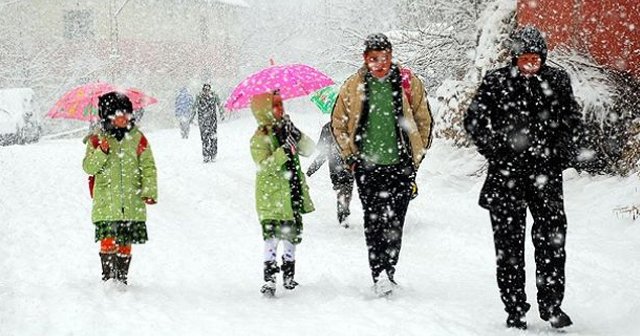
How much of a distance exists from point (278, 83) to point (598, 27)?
4949mm

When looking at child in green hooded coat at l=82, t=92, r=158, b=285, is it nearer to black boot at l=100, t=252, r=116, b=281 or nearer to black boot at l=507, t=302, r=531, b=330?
black boot at l=100, t=252, r=116, b=281

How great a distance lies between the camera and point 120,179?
6.13m

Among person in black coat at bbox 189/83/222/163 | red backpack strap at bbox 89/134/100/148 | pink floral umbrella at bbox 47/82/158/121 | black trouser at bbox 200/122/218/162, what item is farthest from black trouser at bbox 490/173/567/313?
black trouser at bbox 200/122/218/162

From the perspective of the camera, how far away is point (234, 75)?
4656cm

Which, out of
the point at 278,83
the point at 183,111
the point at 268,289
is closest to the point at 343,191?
the point at 278,83

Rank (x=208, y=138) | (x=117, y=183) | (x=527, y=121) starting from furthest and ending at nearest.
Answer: (x=208, y=138)
(x=117, y=183)
(x=527, y=121)

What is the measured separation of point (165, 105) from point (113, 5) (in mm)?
6075

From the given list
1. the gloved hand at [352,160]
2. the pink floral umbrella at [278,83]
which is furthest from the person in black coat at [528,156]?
the pink floral umbrella at [278,83]

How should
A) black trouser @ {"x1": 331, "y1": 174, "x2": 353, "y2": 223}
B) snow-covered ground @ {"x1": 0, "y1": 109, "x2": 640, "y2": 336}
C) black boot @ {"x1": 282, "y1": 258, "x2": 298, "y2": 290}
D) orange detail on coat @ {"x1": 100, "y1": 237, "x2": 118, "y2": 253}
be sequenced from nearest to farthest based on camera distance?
1. snow-covered ground @ {"x1": 0, "y1": 109, "x2": 640, "y2": 336}
2. black boot @ {"x1": 282, "y1": 258, "x2": 298, "y2": 290}
3. orange detail on coat @ {"x1": 100, "y1": 237, "x2": 118, "y2": 253}
4. black trouser @ {"x1": 331, "y1": 174, "x2": 353, "y2": 223}

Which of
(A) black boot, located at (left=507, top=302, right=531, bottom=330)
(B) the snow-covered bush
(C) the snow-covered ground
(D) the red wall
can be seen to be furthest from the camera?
(B) the snow-covered bush

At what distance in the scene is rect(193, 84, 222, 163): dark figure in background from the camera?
16750mm

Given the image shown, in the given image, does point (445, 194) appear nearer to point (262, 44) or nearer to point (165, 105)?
point (165, 105)

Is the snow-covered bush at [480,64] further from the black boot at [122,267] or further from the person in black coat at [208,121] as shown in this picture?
the black boot at [122,267]

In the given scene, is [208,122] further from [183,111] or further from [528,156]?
[528,156]
